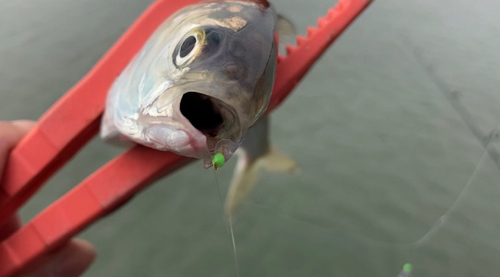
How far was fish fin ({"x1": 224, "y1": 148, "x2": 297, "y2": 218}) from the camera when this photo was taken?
1.47 m

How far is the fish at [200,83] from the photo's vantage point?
24.3 inches

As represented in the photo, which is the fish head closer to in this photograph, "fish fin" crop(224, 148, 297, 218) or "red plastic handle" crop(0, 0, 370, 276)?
"red plastic handle" crop(0, 0, 370, 276)

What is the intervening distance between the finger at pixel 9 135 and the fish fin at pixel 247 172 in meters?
0.73

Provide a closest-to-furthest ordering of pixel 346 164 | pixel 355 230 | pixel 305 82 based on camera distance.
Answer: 1. pixel 355 230
2. pixel 346 164
3. pixel 305 82

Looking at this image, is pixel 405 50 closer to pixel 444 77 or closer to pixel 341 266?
pixel 444 77

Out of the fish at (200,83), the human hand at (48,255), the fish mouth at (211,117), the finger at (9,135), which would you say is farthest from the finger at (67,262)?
the fish mouth at (211,117)

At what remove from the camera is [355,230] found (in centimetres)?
164

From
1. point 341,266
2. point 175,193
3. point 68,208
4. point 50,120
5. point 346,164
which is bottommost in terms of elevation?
point 341,266

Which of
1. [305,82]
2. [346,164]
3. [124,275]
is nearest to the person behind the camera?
[124,275]

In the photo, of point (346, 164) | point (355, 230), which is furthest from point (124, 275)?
point (346, 164)

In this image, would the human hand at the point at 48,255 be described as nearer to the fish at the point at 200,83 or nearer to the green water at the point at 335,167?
the green water at the point at 335,167

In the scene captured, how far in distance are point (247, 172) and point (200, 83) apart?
0.89m

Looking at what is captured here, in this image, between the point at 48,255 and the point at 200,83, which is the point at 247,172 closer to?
the point at 48,255

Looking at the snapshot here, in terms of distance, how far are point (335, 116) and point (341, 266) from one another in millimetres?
767
